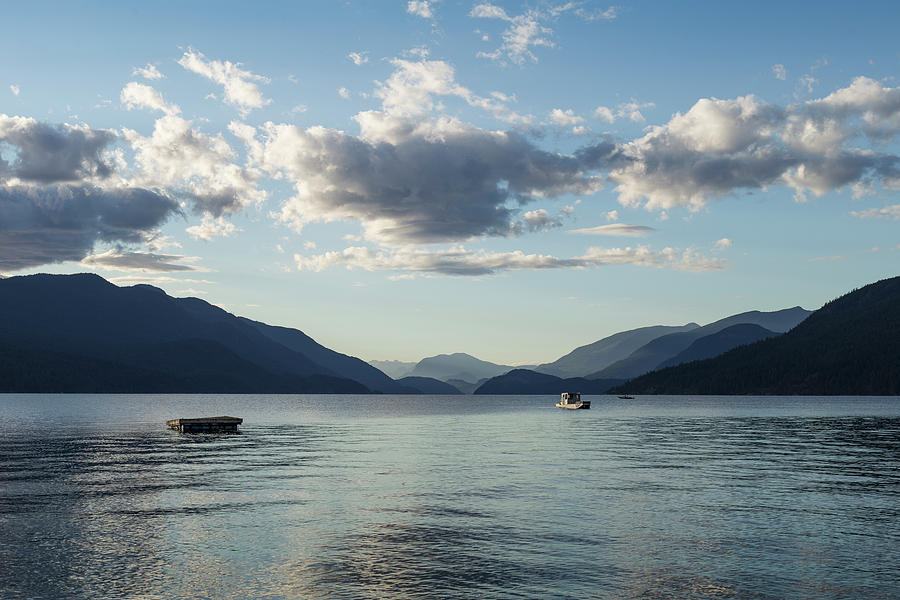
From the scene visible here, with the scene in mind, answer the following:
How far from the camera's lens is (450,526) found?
42.3 m

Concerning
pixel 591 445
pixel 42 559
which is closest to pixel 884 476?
pixel 591 445

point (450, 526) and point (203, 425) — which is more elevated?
point (450, 526)

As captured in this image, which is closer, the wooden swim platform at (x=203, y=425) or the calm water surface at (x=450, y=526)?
the calm water surface at (x=450, y=526)

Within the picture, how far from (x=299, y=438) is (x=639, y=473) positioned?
227 feet

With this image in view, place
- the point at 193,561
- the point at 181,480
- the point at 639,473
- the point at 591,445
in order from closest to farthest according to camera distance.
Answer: the point at 193,561 < the point at 181,480 < the point at 639,473 < the point at 591,445

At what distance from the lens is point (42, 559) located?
34125 millimetres

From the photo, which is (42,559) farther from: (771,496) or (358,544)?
(771,496)

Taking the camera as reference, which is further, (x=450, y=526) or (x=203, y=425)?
(x=203, y=425)

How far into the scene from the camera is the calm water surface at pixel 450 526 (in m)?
30.2

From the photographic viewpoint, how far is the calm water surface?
3025 centimetres

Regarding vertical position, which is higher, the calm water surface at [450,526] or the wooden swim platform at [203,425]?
the calm water surface at [450,526]

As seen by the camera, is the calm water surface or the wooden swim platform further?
the wooden swim platform

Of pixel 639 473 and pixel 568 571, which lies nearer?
pixel 568 571

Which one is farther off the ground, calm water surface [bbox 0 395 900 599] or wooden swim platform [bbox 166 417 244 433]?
calm water surface [bbox 0 395 900 599]
